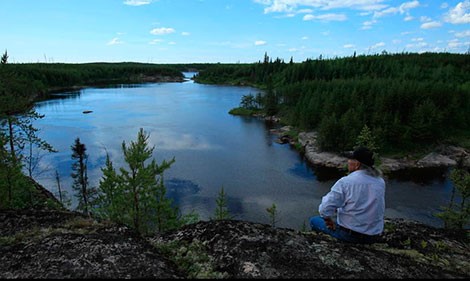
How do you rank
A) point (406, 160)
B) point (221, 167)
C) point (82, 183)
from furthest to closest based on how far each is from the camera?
point (406, 160), point (221, 167), point (82, 183)

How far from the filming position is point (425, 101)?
2795 inches

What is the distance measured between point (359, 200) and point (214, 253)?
316cm

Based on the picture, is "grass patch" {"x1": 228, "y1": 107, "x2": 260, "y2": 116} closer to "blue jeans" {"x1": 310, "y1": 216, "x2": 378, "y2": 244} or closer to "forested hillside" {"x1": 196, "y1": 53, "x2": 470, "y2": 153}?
"forested hillside" {"x1": 196, "y1": 53, "x2": 470, "y2": 153}

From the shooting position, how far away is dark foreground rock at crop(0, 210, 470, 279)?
5449 millimetres

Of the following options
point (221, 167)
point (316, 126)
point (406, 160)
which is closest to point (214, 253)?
point (221, 167)

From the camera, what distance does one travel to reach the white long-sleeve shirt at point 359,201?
6176 millimetres

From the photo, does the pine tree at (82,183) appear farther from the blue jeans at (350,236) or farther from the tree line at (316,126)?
the blue jeans at (350,236)

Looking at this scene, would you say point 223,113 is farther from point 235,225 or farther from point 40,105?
point 235,225

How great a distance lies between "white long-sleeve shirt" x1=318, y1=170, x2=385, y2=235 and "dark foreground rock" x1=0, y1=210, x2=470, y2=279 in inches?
20.6

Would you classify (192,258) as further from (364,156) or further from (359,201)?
(364,156)

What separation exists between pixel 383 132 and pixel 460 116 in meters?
26.2

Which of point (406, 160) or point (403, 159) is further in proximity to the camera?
point (403, 159)

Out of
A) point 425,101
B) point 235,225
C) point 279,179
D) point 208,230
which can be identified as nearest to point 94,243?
point 208,230

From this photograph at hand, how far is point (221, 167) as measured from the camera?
166 feet
